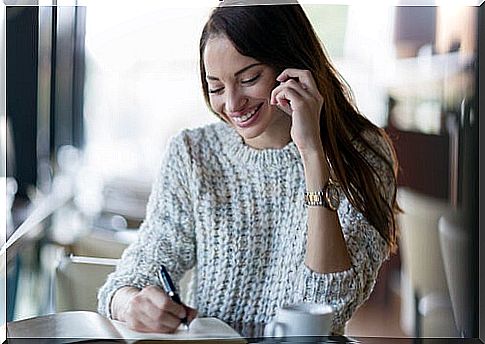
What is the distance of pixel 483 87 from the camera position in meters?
1.54

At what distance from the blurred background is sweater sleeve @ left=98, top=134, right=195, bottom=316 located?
0.7 inches

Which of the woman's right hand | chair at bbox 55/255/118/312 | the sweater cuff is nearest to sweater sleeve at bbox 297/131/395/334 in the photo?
the sweater cuff

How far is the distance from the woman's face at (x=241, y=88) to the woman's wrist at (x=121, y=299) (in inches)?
12.5

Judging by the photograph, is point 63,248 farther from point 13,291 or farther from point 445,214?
point 445,214

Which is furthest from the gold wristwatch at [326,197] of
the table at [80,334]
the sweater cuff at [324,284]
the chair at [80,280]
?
the chair at [80,280]

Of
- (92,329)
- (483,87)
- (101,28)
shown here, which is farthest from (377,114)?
(92,329)

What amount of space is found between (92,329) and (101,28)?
0.49 m

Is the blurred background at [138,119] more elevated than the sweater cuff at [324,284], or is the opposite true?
the blurred background at [138,119]

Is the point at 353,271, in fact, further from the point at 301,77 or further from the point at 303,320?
the point at 301,77

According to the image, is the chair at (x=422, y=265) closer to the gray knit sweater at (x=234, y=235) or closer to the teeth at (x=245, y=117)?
the gray knit sweater at (x=234, y=235)

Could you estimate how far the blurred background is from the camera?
1519 millimetres

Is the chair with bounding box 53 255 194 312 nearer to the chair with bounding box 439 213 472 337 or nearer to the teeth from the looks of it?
the teeth

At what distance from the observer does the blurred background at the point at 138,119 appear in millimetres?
1519

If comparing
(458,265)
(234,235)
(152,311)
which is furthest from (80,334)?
(458,265)
